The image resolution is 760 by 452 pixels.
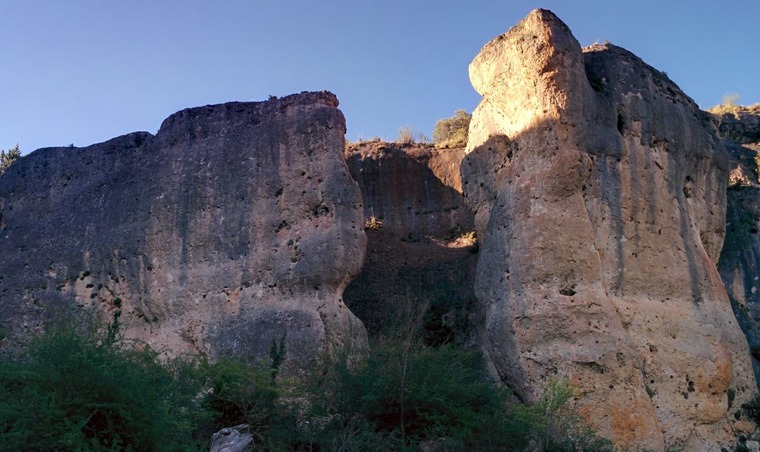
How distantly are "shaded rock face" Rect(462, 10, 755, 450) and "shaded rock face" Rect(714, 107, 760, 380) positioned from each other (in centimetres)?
196

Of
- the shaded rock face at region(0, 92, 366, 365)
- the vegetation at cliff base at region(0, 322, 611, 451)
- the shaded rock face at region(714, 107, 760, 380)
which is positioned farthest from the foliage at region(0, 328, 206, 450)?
the shaded rock face at region(714, 107, 760, 380)

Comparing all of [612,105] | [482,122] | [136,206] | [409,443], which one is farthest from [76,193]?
[612,105]

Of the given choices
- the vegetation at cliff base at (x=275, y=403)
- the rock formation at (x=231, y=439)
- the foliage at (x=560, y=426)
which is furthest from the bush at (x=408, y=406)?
the rock formation at (x=231, y=439)

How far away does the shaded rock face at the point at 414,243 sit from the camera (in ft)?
54.9

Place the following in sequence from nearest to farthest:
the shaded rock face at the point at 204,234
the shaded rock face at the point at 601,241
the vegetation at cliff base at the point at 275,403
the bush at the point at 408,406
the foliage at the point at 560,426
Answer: the vegetation at cliff base at the point at 275,403
the foliage at the point at 560,426
the bush at the point at 408,406
the shaded rock face at the point at 601,241
the shaded rock face at the point at 204,234

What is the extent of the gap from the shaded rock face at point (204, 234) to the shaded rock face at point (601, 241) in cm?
287

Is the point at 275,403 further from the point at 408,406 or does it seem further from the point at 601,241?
the point at 601,241

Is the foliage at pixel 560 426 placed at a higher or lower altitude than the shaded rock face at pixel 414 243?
lower

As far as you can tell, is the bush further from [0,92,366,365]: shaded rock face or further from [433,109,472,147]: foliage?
[433,109,472,147]: foliage

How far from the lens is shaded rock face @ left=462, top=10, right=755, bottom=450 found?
12773 mm

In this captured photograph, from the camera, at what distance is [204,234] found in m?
16.2

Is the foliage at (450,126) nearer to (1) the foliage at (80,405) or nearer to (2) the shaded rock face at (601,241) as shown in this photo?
(2) the shaded rock face at (601,241)

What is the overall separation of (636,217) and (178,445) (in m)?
8.90

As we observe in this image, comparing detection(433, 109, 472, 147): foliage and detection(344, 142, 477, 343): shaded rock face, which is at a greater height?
detection(433, 109, 472, 147): foliage
